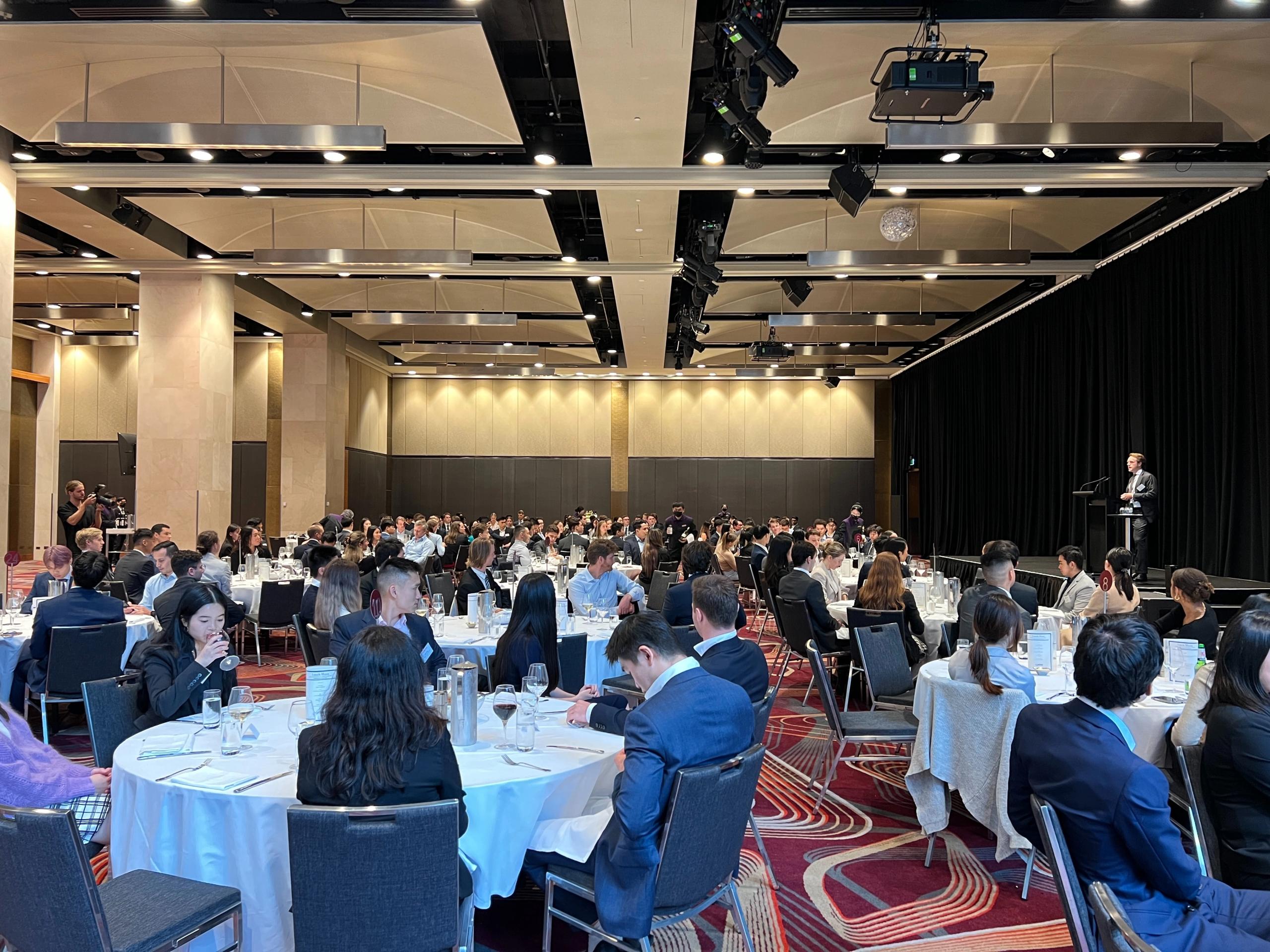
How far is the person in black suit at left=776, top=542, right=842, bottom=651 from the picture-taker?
7.27 m

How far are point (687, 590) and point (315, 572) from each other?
3165 mm

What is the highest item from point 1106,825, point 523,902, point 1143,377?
point 1143,377

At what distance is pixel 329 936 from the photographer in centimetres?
242

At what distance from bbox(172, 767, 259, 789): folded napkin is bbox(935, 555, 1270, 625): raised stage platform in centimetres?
638

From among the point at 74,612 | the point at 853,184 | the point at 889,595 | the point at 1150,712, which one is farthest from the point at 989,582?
the point at 74,612

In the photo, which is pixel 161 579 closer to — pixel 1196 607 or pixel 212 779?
pixel 212 779

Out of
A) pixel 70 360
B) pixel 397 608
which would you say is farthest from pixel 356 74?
Result: pixel 70 360

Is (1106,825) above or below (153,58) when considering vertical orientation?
below

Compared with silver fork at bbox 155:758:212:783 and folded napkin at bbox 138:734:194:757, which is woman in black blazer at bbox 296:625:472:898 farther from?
folded napkin at bbox 138:734:194:757

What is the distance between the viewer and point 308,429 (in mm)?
18000

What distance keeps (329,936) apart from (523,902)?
5.41ft

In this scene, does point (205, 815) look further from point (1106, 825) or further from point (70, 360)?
point (70, 360)

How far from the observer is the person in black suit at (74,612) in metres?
5.81

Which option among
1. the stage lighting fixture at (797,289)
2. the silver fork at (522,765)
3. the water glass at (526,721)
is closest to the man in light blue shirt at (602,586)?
the water glass at (526,721)
